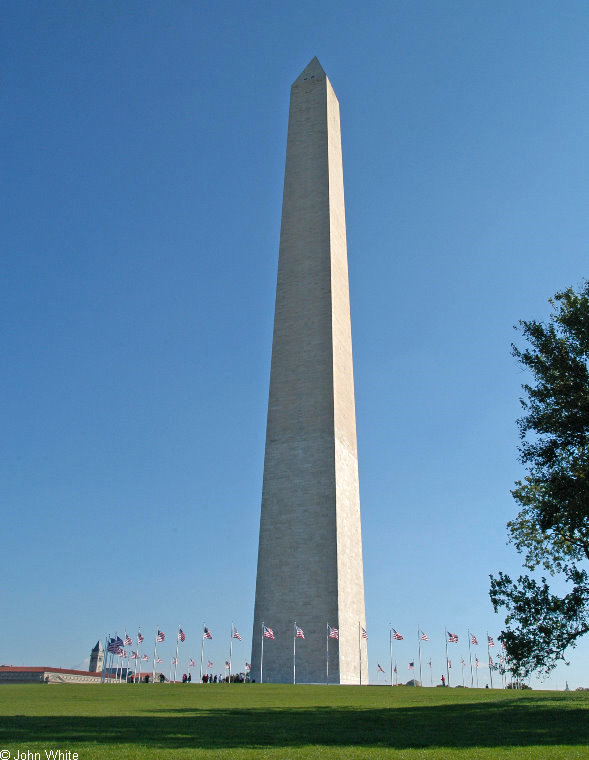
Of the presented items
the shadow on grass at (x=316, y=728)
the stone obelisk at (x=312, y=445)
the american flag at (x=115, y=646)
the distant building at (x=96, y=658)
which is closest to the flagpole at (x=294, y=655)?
the stone obelisk at (x=312, y=445)

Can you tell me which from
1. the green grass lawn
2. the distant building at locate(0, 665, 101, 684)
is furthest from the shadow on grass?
the distant building at locate(0, 665, 101, 684)

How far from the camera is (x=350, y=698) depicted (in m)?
26.2

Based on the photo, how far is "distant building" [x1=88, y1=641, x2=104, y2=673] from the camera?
249 ft

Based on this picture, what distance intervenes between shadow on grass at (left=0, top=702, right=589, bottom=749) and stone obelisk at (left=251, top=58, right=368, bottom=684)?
1797 cm

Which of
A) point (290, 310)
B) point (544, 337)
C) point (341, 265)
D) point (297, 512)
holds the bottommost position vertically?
point (544, 337)

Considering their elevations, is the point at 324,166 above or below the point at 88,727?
above

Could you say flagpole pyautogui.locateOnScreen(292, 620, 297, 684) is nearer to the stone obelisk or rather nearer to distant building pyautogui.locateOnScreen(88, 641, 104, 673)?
the stone obelisk

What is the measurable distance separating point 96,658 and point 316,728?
67668 mm

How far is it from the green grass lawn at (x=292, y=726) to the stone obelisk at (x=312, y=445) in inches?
452

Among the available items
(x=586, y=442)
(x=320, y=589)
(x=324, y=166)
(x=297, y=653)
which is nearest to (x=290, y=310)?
(x=324, y=166)

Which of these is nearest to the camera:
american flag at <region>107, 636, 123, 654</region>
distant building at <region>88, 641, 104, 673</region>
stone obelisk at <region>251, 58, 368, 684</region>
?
american flag at <region>107, 636, 123, 654</region>

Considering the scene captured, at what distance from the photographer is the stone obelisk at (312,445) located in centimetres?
3909

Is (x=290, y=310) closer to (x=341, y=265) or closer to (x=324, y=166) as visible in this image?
(x=341, y=265)

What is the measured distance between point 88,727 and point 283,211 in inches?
1502
